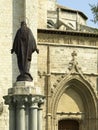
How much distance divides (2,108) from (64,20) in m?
14.6

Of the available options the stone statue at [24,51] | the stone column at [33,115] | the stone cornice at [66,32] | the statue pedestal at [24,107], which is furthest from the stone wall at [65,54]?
the stone column at [33,115]

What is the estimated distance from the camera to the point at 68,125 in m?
23.6

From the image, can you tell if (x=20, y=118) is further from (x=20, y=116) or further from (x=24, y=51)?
(x=24, y=51)

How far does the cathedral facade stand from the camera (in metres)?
22.1

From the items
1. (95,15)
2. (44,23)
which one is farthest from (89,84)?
(95,15)

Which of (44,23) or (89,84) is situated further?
(44,23)

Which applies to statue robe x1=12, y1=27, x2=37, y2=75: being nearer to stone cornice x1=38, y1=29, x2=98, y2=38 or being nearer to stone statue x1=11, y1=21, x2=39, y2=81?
stone statue x1=11, y1=21, x2=39, y2=81

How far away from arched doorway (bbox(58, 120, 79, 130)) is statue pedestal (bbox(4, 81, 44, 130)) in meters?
12.3

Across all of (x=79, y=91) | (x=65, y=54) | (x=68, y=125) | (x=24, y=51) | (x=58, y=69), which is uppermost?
(x=65, y=54)

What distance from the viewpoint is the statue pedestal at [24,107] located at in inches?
439

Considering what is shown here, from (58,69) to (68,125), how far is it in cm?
256

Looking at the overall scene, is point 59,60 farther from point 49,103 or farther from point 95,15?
point 95,15

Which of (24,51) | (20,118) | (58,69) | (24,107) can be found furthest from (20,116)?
(58,69)

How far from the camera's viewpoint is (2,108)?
21.3 metres
